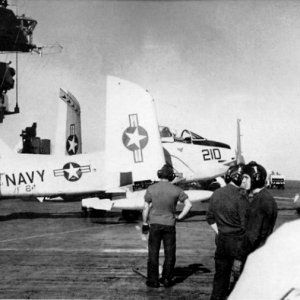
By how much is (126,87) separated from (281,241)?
11864 mm

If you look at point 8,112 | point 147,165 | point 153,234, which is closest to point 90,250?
point 153,234

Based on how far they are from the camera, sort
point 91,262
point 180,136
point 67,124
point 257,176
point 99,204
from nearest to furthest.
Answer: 1. point 257,176
2. point 91,262
3. point 99,204
4. point 180,136
5. point 67,124

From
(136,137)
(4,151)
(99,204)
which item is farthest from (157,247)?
(4,151)

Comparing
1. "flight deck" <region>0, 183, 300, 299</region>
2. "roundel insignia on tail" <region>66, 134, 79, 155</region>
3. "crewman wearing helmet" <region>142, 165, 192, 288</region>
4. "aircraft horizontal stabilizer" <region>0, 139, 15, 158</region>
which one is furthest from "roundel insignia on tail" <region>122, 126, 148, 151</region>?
"crewman wearing helmet" <region>142, 165, 192, 288</region>

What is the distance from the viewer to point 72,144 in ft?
65.8

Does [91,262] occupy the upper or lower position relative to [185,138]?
lower

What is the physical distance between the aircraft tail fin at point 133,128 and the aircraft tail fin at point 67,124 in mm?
7779

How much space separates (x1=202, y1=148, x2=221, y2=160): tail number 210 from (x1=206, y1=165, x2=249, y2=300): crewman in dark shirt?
35.6 ft

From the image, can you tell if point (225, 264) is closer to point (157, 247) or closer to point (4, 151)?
point (157, 247)

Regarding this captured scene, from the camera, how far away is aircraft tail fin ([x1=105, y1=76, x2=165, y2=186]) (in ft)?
43.1

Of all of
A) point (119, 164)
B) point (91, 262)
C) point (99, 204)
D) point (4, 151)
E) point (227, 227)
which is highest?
point (4, 151)

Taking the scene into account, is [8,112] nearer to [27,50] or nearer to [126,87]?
[27,50]

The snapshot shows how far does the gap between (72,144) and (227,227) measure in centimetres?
1639

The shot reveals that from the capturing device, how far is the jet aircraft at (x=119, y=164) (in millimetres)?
13148
